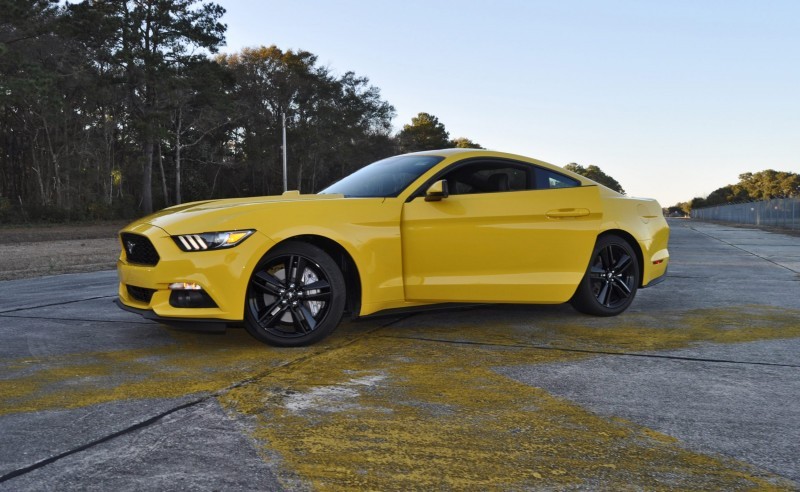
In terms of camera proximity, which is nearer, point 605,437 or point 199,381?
point 605,437

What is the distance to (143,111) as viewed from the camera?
4016 cm

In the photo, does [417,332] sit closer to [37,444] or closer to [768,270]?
[37,444]

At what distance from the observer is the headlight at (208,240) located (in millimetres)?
4742

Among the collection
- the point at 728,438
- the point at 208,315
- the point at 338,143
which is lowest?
the point at 728,438

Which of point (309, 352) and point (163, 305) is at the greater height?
point (163, 305)

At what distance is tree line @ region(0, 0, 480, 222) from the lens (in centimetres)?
3541

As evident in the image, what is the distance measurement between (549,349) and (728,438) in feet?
6.55

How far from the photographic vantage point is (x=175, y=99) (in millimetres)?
40469

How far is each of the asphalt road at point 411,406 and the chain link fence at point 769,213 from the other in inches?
1217

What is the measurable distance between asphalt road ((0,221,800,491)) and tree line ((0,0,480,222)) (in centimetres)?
2750

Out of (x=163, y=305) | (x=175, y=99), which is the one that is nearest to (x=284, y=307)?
(x=163, y=305)

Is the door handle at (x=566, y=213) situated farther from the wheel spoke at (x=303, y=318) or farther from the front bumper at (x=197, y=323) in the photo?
the front bumper at (x=197, y=323)

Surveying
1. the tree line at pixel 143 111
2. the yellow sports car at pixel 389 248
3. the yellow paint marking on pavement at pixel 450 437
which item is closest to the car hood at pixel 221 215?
the yellow sports car at pixel 389 248

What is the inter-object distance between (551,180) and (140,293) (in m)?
3.68
